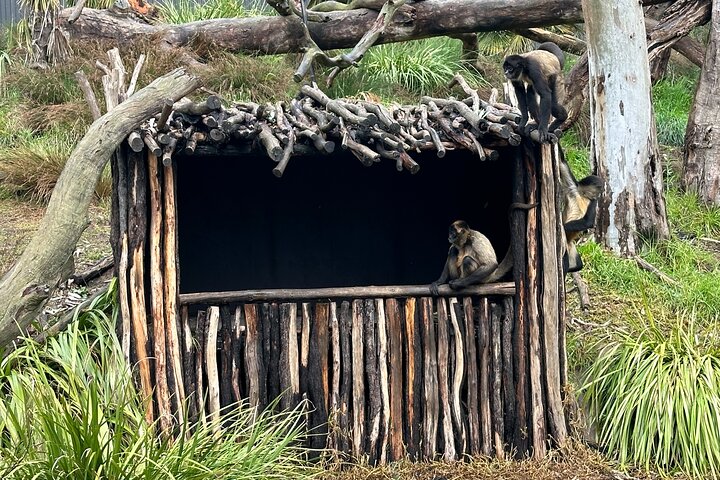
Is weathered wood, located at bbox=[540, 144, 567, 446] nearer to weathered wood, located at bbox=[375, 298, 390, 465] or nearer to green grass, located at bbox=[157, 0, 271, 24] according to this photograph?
weathered wood, located at bbox=[375, 298, 390, 465]

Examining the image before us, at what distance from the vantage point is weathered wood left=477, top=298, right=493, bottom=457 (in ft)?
19.2

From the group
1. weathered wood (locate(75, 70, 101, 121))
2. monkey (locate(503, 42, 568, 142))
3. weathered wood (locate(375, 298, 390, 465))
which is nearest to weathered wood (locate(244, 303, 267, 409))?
weathered wood (locate(375, 298, 390, 465))

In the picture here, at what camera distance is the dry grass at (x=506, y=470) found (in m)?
5.73

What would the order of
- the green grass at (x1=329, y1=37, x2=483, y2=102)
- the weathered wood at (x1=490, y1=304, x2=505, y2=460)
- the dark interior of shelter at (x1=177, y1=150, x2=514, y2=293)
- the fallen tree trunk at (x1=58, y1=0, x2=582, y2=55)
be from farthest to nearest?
1. the green grass at (x1=329, y1=37, x2=483, y2=102)
2. the fallen tree trunk at (x1=58, y1=0, x2=582, y2=55)
3. the dark interior of shelter at (x1=177, y1=150, x2=514, y2=293)
4. the weathered wood at (x1=490, y1=304, x2=505, y2=460)

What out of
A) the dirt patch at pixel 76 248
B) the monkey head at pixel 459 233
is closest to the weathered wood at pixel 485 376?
the monkey head at pixel 459 233

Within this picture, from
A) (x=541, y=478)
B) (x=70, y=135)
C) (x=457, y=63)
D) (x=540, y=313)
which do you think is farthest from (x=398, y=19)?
(x=541, y=478)

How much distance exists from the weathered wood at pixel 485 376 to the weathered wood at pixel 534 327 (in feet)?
0.91

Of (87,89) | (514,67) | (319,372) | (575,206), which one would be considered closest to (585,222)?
(575,206)

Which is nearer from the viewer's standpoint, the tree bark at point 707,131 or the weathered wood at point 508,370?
the weathered wood at point 508,370

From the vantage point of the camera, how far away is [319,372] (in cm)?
576

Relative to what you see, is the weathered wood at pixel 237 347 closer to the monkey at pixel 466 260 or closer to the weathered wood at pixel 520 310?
the monkey at pixel 466 260

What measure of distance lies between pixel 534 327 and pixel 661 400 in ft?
3.29

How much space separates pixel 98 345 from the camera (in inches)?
230

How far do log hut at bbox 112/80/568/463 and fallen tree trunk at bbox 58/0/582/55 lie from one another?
4.34 m
